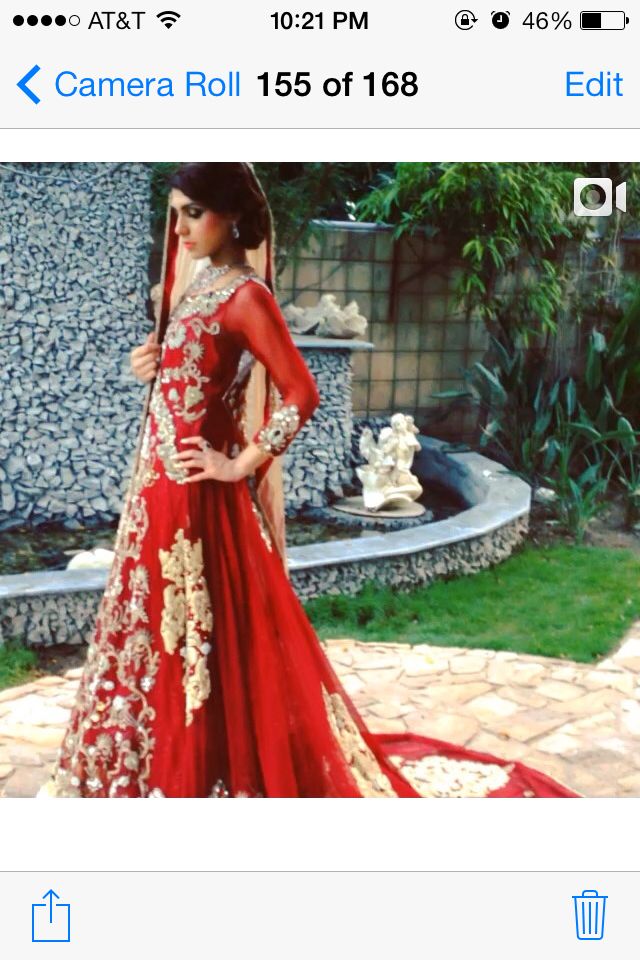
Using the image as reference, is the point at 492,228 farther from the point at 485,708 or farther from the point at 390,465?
the point at 485,708

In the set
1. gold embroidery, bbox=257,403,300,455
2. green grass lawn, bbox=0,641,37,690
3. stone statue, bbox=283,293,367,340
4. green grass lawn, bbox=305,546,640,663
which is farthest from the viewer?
stone statue, bbox=283,293,367,340

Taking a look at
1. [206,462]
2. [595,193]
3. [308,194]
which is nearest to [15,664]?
[206,462]

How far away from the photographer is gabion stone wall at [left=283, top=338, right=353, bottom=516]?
305 centimetres

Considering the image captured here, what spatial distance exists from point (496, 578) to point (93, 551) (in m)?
1.05
